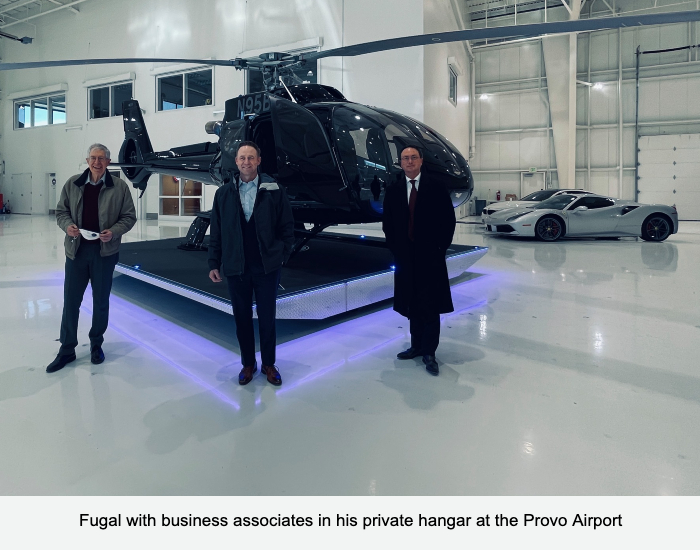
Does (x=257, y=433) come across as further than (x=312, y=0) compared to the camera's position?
No

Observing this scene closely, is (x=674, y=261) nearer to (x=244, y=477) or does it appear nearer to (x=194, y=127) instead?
(x=244, y=477)

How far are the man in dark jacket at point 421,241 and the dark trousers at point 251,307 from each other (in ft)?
2.50

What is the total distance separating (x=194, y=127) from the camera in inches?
607

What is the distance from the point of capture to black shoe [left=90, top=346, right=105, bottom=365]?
9.80 feet

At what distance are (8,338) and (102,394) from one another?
1.51 metres

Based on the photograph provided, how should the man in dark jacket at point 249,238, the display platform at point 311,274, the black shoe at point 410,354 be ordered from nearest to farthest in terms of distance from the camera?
the man in dark jacket at point 249,238
the black shoe at point 410,354
the display platform at point 311,274

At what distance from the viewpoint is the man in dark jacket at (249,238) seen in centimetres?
250

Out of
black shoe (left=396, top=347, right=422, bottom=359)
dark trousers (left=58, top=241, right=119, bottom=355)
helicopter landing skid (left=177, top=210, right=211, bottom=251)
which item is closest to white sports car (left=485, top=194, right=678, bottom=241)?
helicopter landing skid (left=177, top=210, right=211, bottom=251)

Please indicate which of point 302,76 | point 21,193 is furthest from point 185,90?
point 21,193

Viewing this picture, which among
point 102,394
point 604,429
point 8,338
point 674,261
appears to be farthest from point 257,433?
point 674,261

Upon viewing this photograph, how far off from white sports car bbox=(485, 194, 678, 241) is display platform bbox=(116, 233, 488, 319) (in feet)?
15.0

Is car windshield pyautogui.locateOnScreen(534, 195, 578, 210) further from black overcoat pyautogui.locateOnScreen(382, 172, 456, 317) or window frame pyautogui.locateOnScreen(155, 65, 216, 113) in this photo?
window frame pyautogui.locateOnScreen(155, 65, 216, 113)

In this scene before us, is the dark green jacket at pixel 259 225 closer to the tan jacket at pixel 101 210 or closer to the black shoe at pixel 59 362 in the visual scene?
the tan jacket at pixel 101 210

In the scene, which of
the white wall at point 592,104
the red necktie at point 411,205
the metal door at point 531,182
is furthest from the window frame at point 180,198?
A: the red necktie at point 411,205
